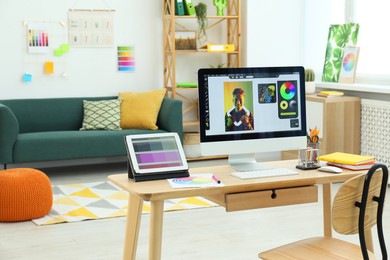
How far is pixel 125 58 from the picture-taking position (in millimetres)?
7375

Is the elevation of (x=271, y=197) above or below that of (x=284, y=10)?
below

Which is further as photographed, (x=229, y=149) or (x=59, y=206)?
(x=59, y=206)

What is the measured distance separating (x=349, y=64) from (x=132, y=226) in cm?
419

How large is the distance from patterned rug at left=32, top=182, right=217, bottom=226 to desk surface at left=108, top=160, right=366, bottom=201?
1988 millimetres

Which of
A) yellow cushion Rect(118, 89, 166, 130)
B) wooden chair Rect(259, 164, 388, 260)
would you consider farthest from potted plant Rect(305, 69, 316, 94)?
wooden chair Rect(259, 164, 388, 260)

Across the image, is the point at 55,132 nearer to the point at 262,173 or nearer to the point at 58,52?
the point at 58,52

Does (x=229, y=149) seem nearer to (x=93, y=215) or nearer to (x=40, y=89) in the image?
(x=93, y=215)

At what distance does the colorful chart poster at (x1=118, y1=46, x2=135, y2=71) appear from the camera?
7.36 metres

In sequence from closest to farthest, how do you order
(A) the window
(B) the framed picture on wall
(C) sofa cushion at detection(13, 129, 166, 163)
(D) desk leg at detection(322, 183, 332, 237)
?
(D) desk leg at detection(322, 183, 332, 237)
(C) sofa cushion at detection(13, 129, 166, 163)
(A) the window
(B) the framed picture on wall

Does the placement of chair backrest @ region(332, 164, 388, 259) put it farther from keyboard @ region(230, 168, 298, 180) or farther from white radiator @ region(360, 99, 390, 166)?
white radiator @ region(360, 99, 390, 166)

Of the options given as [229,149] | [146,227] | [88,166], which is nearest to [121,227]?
[146,227]

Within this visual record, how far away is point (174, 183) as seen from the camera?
9.60 ft

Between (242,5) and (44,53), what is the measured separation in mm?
2186

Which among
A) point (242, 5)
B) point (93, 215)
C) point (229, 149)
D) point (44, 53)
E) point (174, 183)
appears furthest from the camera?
point (242, 5)
